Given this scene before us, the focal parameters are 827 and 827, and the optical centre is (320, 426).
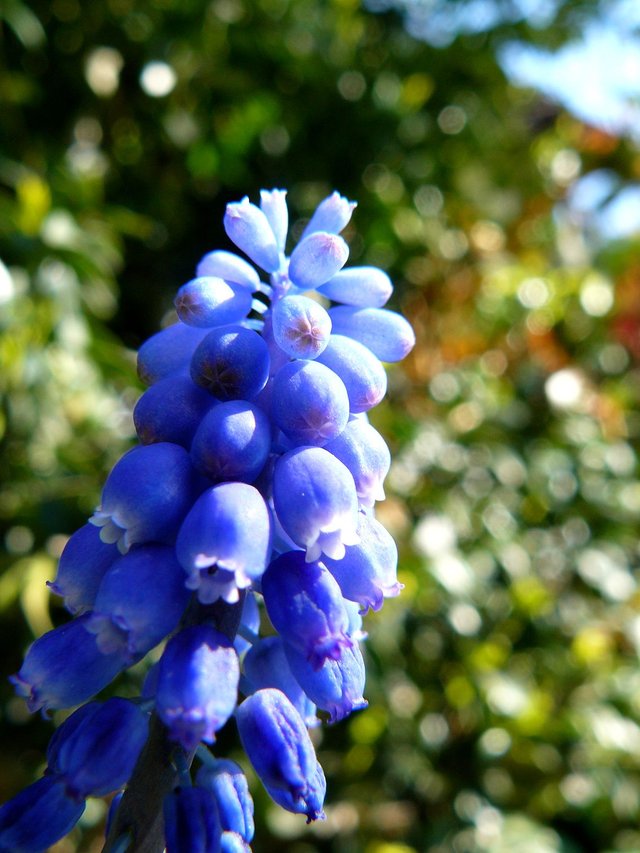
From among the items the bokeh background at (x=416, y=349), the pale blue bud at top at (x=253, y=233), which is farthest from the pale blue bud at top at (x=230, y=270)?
the bokeh background at (x=416, y=349)

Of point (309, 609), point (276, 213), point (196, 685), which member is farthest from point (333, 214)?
point (196, 685)

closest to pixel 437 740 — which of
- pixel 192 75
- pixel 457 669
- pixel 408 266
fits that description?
pixel 457 669

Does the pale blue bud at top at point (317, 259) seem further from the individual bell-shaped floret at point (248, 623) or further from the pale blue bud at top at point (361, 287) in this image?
the individual bell-shaped floret at point (248, 623)

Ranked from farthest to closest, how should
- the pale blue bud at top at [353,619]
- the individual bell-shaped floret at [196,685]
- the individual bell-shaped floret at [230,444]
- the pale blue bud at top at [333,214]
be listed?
the pale blue bud at top at [333,214] < the pale blue bud at top at [353,619] < the individual bell-shaped floret at [230,444] < the individual bell-shaped floret at [196,685]

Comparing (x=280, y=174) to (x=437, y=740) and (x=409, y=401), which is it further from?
(x=437, y=740)

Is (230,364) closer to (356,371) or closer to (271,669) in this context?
(356,371)

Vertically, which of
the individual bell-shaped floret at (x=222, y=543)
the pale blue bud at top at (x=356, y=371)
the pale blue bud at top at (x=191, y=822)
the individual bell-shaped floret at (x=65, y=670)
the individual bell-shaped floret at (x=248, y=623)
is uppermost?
the pale blue bud at top at (x=356, y=371)

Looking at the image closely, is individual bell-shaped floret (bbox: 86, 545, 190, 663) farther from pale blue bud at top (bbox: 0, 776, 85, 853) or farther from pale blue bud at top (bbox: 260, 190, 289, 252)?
pale blue bud at top (bbox: 260, 190, 289, 252)
